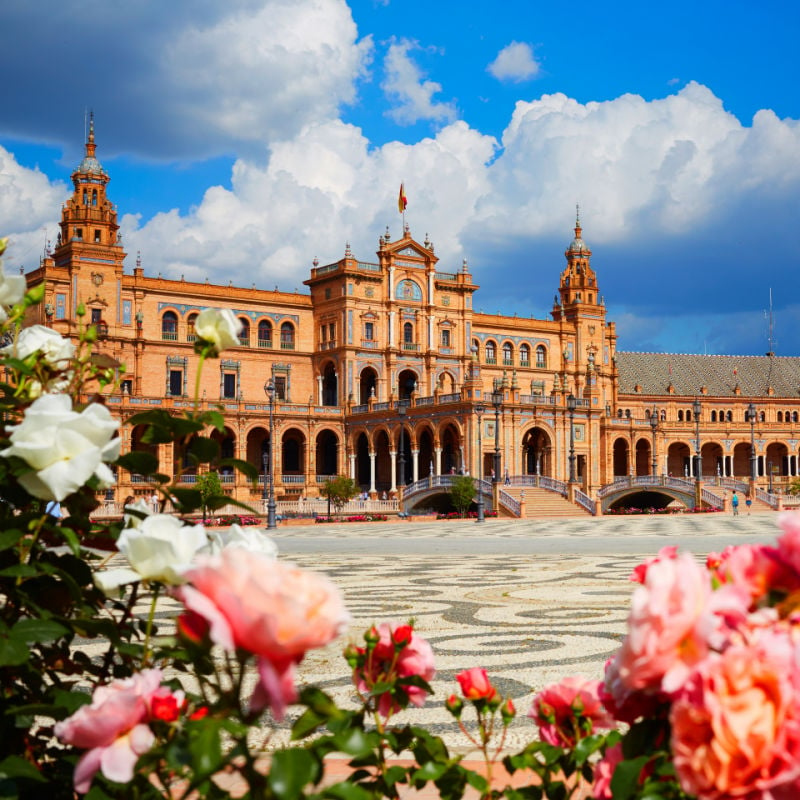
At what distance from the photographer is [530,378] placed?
234 ft

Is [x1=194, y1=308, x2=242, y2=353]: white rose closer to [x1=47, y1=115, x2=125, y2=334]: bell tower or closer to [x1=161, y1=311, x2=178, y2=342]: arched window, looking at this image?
[x1=47, y1=115, x2=125, y2=334]: bell tower

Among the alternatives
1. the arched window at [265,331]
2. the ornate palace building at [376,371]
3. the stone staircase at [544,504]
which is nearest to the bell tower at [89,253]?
the ornate palace building at [376,371]

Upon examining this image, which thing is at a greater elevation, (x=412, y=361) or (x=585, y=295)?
(x=585, y=295)

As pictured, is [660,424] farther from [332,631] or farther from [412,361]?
[332,631]

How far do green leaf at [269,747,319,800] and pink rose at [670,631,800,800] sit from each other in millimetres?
599

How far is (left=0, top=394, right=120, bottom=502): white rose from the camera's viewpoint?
2.43 meters

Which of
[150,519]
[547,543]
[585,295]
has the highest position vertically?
[585,295]

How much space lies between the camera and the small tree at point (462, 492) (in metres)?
45.9

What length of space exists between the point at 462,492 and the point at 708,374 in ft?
154

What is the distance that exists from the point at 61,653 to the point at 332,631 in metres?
1.72

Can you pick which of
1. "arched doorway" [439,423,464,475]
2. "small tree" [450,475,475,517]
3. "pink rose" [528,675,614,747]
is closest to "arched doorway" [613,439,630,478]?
"arched doorway" [439,423,464,475]

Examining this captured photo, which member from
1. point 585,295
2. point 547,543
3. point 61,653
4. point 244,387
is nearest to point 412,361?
point 244,387

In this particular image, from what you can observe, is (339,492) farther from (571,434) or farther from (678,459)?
(678,459)

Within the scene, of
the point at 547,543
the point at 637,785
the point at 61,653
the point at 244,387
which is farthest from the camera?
the point at 244,387
